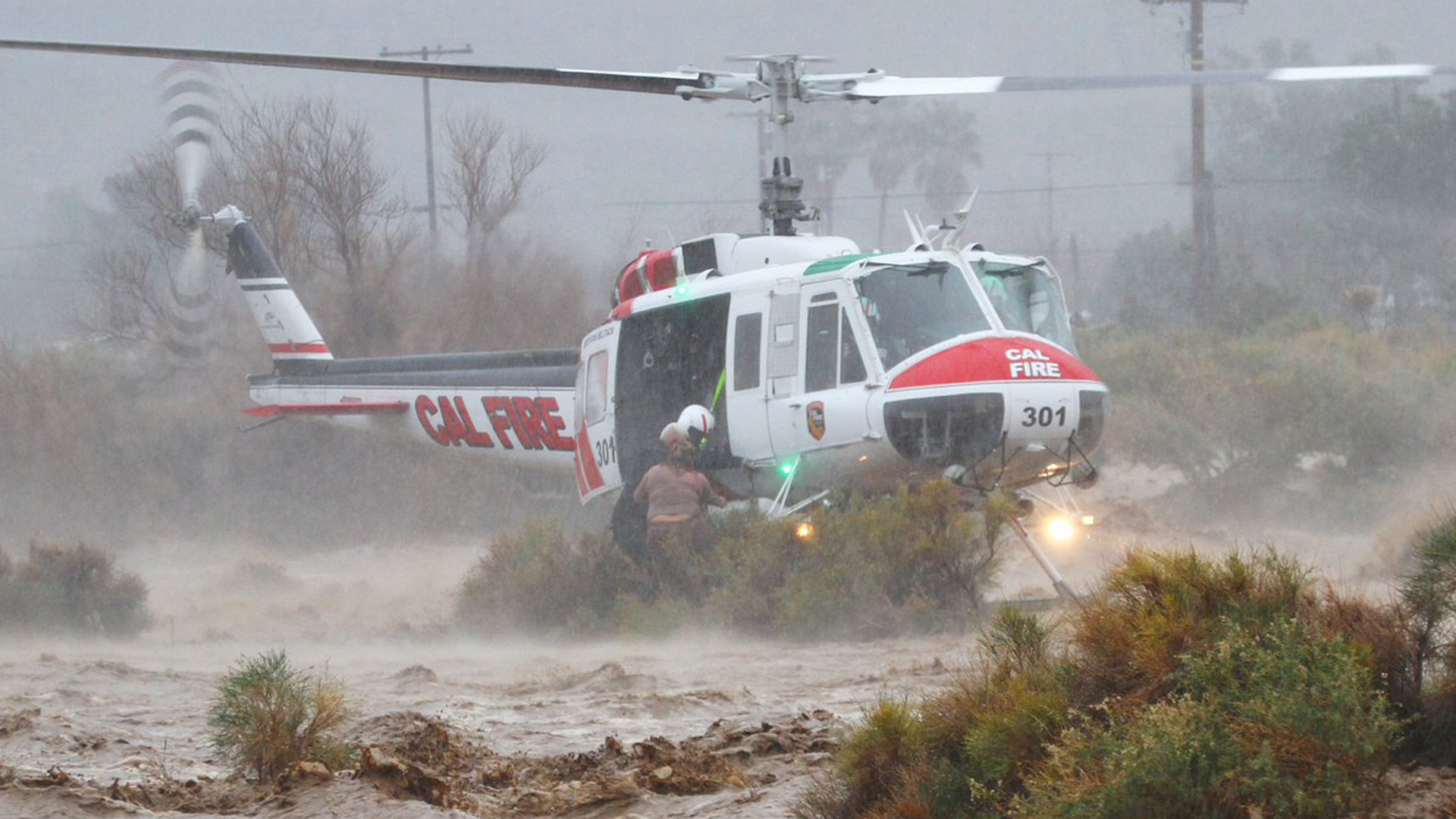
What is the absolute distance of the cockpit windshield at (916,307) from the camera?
10867 mm

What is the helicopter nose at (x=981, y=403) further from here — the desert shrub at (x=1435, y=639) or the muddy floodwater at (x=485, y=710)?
the desert shrub at (x=1435, y=639)

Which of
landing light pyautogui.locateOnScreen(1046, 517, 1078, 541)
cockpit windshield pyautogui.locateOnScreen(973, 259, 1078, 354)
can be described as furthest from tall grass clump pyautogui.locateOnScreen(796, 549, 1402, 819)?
landing light pyautogui.locateOnScreen(1046, 517, 1078, 541)

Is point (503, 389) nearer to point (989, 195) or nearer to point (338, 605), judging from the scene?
point (338, 605)

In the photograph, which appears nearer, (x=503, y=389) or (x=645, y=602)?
(x=645, y=602)

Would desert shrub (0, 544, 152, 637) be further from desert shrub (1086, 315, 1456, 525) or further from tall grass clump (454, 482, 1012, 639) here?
desert shrub (1086, 315, 1456, 525)

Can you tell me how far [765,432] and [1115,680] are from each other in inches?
251

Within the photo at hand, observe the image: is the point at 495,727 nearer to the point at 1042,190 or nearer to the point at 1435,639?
the point at 1435,639

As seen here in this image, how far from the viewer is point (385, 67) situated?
32.2 ft

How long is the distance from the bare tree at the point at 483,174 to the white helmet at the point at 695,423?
13649 millimetres

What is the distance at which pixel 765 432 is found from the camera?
37.6ft

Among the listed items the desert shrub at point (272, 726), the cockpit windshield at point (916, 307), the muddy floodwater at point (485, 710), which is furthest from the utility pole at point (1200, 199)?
the desert shrub at point (272, 726)

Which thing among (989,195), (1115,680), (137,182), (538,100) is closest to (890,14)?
(989,195)

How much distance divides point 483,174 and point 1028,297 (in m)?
17.5

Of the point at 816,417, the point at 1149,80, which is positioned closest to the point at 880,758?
the point at 816,417
